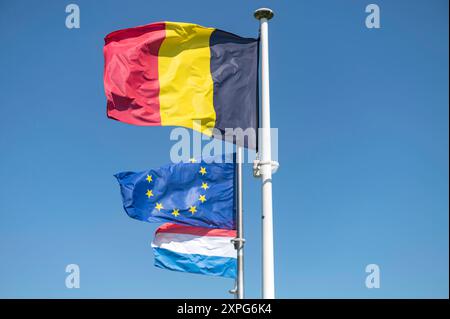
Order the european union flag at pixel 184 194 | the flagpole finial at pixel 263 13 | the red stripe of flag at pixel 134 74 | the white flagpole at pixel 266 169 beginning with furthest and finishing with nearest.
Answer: the european union flag at pixel 184 194
the red stripe of flag at pixel 134 74
the flagpole finial at pixel 263 13
the white flagpole at pixel 266 169

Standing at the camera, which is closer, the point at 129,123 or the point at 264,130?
the point at 264,130

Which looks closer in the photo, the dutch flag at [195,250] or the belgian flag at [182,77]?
the belgian flag at [182,77]

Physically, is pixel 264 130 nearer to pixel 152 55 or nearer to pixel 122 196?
pixel 152 55

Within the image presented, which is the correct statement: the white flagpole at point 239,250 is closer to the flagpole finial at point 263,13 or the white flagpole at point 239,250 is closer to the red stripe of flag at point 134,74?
the red stripe of flag at point 134,74

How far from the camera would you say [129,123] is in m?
12.1

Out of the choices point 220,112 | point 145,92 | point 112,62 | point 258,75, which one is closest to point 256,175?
point 220,112

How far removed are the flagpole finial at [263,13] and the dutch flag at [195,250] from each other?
5.37 meters

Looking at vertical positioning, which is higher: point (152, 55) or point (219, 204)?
point (152, 55)

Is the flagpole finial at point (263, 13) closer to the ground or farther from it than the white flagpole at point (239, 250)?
farther from it

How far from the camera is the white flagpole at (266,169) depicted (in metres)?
10.4

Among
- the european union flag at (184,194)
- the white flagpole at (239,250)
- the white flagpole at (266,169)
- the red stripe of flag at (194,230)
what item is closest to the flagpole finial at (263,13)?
the white flagpole at (266,169)

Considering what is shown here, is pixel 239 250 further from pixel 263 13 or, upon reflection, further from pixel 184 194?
pixel 263 13
